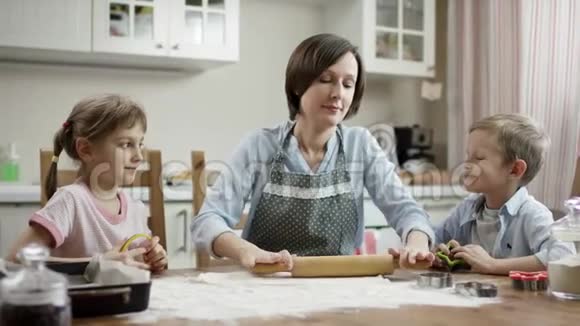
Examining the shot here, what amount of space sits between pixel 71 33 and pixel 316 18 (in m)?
1.42

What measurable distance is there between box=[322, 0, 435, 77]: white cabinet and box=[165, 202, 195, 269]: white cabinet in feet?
4.09

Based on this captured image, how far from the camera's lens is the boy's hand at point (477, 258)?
1.41 metres

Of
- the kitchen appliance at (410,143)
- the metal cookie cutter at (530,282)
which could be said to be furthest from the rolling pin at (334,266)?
the kitchen appliance at (410,143)

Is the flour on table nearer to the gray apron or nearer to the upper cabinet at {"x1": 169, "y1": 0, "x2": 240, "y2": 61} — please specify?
the gray apron

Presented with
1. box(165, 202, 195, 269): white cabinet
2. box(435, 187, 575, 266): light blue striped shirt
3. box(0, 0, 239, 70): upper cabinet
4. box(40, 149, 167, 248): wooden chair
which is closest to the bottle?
box(0, 0, 239, 70): upper cabinet

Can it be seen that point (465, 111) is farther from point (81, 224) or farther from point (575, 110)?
point (81, 224)

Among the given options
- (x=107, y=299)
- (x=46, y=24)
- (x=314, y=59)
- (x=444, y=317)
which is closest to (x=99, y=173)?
(x=314, y=59)

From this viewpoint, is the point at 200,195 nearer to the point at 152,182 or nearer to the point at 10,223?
the point at 152,182

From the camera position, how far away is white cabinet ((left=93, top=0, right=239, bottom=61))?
2863 mm

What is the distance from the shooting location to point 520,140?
1693mm

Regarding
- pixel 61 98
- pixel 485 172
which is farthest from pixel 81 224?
pixel 61 98

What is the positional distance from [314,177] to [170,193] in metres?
1.22

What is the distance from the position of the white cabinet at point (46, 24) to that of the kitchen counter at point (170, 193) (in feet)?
1.96

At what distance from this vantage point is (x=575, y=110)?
2.80 m
